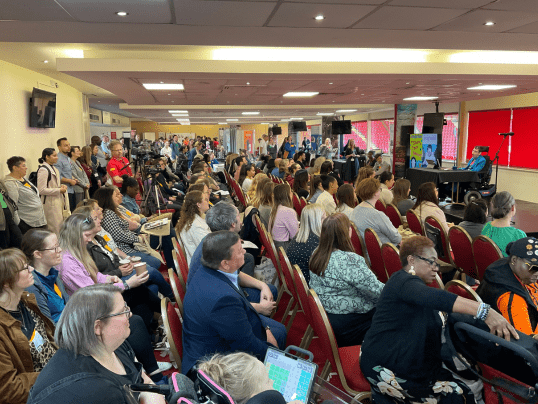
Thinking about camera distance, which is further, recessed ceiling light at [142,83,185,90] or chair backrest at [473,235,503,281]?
recessed ceiling light at [142,83,185,90]

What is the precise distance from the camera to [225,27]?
174 inches

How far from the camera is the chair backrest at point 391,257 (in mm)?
3100

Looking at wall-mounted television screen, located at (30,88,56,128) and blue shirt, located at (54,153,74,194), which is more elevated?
wall-mounted television screen, located at (30,88,56,128)

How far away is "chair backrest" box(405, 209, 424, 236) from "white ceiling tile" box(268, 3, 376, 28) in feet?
7.05

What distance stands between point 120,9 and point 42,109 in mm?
5924

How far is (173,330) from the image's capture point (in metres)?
2.12

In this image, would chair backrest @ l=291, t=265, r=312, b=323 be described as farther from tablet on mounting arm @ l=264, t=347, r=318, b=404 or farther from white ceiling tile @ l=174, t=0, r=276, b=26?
white ceiling tile @ l=174, t=0, r=276, b=26

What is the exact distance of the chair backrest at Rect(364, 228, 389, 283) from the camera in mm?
3660


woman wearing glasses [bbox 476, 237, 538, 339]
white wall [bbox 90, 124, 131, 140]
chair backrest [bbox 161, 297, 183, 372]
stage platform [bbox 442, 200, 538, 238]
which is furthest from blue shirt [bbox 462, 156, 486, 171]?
white wall [bbox 90, 124, 131, 140]

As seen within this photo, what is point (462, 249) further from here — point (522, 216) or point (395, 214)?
point (522, 216)

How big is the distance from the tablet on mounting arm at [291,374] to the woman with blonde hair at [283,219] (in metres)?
2.43

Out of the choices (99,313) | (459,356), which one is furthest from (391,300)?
(99,313)

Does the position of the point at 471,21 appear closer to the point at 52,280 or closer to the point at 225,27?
the point at 225,27

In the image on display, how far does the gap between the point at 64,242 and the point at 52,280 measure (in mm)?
500
